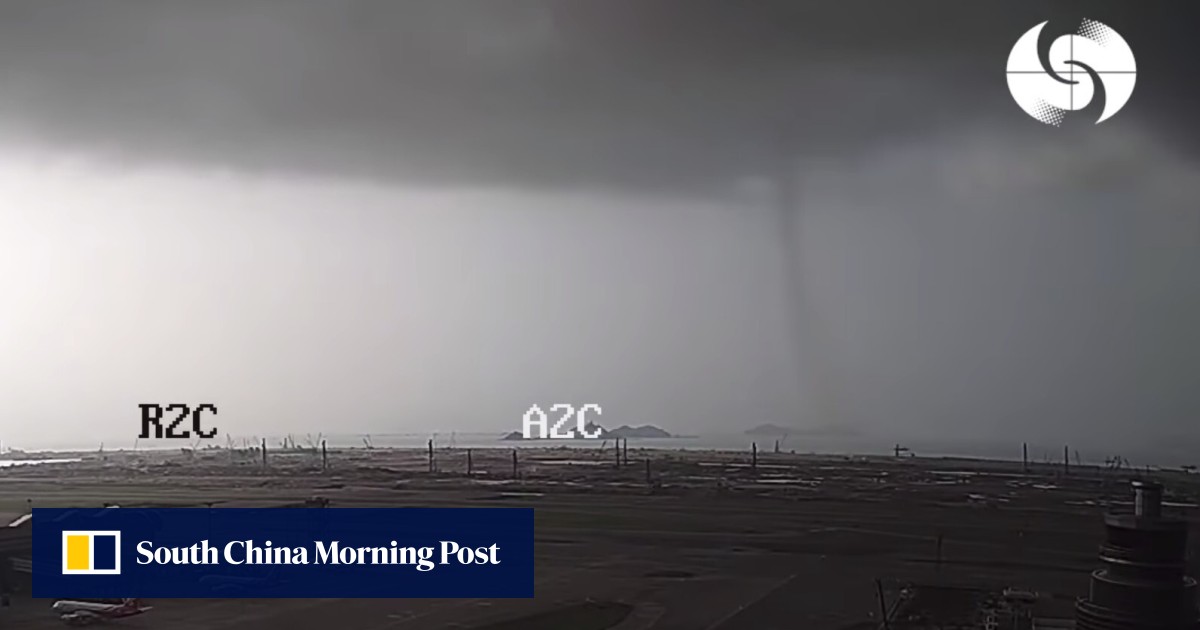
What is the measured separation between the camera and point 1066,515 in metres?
37.1

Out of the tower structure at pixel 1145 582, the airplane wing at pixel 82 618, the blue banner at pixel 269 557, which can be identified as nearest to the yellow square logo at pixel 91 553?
the blue banner at pixel 269 557

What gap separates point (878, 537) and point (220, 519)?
23.1m

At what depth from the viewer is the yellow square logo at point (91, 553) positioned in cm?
2334

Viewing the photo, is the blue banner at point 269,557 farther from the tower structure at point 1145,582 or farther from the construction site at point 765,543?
the tower structure at point 1145,582

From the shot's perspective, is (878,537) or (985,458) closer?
(878,537)

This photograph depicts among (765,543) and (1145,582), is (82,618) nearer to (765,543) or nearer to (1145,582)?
(1145,582)

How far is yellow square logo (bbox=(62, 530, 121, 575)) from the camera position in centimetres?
2334

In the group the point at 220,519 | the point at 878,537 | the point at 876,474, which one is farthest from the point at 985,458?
the point at 220,519

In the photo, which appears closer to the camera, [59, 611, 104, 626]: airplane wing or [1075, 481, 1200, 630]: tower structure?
[1075, 481, 1200, 630]: tower structure

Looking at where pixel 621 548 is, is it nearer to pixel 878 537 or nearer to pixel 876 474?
pixel 878 537

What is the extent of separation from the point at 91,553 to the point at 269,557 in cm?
436

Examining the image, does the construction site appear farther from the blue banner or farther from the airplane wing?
the blue banner

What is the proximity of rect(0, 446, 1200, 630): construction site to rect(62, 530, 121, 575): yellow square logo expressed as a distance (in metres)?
0.91

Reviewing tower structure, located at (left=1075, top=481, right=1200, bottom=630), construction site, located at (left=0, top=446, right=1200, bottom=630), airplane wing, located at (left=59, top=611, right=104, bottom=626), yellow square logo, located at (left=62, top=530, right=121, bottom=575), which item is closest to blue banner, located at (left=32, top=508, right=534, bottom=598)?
yellow square logo, located at (left=62, top=530, right=121, bottom=575)
